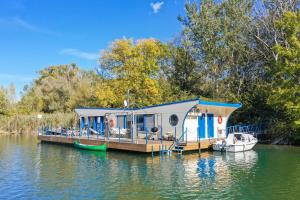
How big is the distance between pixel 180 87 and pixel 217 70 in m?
5.60

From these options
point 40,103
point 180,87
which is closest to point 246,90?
point 180,87

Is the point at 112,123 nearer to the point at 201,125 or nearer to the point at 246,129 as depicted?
the point at 201,125

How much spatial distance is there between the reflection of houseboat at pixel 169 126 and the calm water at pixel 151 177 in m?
1.44

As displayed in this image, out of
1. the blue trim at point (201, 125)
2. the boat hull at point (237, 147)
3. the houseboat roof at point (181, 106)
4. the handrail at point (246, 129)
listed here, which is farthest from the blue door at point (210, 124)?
the handrail at point (246, 129)

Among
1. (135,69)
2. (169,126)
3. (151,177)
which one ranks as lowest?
(151,177)

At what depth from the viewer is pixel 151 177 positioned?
15.9m

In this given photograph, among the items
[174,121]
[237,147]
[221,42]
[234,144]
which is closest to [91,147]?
[174,121]

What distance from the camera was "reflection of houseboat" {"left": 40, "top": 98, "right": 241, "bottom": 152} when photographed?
2434 cm

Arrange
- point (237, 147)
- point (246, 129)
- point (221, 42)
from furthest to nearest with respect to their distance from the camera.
Answer: point (221, 42) → point (246, 129) → point (237, 147)

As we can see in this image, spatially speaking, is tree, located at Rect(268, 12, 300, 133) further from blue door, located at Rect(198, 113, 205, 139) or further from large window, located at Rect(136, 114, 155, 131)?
large window, located at Rect(136, 114, 155, 131)

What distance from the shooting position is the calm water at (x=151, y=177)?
1295 cm

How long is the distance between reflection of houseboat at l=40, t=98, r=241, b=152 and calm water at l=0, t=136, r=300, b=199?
144cm

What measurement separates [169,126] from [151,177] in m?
11.0

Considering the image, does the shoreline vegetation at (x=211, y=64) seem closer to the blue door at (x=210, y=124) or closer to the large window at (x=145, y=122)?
the blue door at (x=210, y=124)
